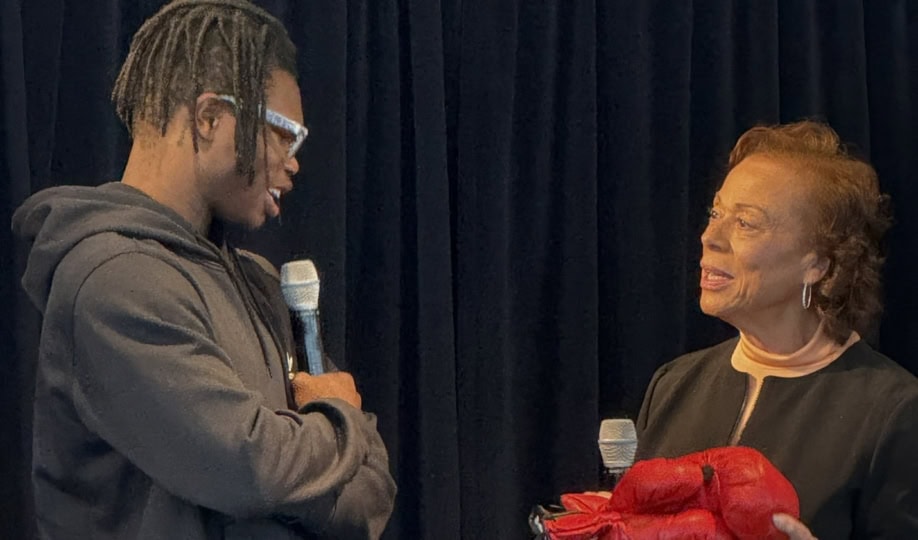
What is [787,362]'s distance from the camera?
169 cm

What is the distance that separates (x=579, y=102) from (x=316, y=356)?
3.25 feet

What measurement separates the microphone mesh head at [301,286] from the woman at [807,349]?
2.31 ft

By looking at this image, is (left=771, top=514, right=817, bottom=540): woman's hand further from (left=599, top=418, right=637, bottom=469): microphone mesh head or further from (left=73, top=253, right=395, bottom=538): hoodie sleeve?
(left=73, top=253, right=395, bottom=538): hoodie sleeve

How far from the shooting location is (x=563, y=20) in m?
2.19

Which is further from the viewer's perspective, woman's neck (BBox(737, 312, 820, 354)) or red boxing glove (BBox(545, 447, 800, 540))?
woman's neck (BBox(737, 312, 820, 354))

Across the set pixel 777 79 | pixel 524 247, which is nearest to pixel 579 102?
pixel 524 247

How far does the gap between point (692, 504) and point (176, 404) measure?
658 millimetres

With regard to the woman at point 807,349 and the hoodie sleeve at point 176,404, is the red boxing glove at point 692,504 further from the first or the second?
the hoodie sleeve at point 176,404

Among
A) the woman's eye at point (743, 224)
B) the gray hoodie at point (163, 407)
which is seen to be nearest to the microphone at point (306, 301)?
the gray hoodie at point (163, 407)

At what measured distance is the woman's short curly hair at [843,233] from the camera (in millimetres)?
1667

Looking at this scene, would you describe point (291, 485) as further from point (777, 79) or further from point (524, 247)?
point (777, 79)

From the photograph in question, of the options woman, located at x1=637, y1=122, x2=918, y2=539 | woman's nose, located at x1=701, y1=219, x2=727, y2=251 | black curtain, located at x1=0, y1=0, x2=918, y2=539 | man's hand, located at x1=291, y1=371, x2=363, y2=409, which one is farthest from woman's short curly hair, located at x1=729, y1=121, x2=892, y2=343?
man's hand, located at x1=291, y1=371, x2=363, y2=409

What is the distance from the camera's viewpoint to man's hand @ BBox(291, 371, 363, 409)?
1309 millimetres

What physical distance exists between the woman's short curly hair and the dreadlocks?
0.92 m
